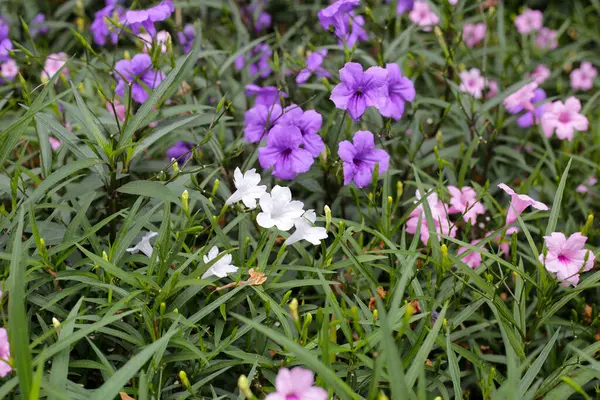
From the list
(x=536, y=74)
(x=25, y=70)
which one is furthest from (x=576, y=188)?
(x=25, y=70)

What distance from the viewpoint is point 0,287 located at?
5.18 ft

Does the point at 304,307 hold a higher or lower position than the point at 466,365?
higher

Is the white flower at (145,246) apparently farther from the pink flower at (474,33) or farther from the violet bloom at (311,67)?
the pink flower at (474,33)

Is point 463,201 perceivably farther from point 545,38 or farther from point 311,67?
point 545,38

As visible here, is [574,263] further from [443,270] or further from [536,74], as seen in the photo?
[536,74]

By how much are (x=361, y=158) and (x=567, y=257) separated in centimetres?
71

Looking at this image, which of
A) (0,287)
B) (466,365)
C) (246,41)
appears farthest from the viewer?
(246,41)

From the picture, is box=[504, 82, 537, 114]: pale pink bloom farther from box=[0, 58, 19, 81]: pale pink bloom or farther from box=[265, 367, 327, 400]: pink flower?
box=[0, 58, 19, 81]: pale pink bloom

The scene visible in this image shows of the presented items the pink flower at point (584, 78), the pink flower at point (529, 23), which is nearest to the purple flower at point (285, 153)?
the pink flower at point (584, 78)

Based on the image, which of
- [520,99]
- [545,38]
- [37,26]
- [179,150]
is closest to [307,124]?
[179,150]

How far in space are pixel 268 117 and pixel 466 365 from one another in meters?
1.10

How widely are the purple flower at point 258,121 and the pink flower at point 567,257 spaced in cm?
102

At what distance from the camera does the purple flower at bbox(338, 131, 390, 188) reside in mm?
1924

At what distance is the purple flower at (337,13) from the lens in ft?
6.63
